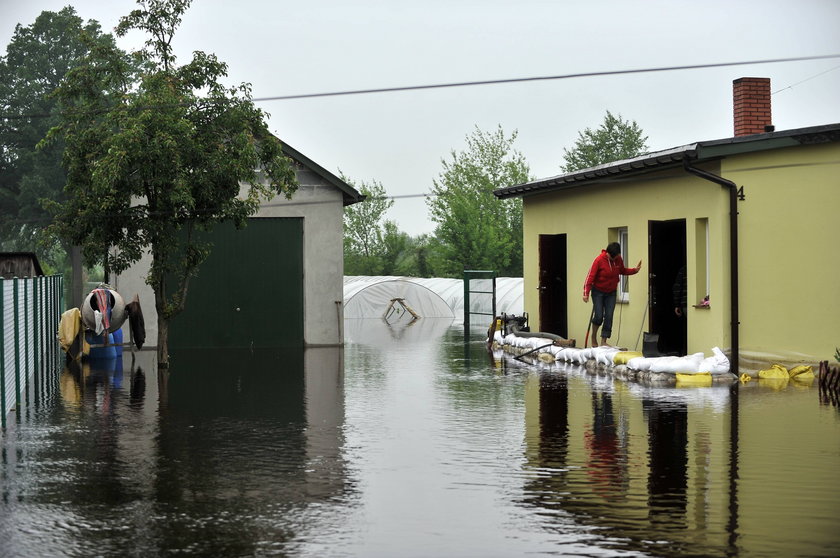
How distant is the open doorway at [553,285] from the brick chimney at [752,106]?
192 inches

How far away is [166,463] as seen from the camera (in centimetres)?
979

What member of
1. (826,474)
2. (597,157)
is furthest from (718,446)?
(597,157)

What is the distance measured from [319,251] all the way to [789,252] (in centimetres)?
1173

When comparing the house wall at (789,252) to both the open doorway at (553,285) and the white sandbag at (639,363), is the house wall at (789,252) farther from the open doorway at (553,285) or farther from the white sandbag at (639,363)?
the open doorway at (553,285)

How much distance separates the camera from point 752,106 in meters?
20.5

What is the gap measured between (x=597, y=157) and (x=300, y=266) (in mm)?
51200

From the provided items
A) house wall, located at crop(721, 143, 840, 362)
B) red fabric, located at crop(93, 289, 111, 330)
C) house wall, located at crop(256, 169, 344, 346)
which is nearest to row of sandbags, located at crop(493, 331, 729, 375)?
house wall, located at crop(721, 143, 840, 362)

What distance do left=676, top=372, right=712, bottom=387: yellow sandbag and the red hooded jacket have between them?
10.8 feet

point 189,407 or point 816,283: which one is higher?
point 816,283

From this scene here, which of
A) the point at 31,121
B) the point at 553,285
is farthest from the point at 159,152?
the point at 31,121

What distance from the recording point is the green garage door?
2516 centimetres

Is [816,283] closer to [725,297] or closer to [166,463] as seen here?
[725,297]

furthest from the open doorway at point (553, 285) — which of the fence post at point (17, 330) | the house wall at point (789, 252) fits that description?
the fence post at point (17, 330)

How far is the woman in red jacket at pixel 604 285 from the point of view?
19.3 m
